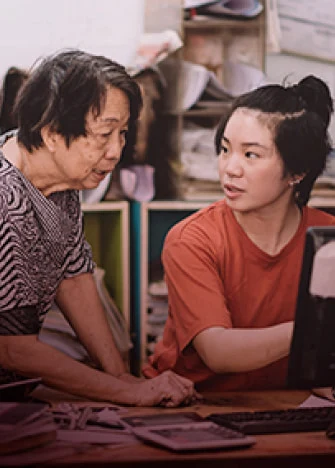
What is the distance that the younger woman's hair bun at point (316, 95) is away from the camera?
7.73 ft

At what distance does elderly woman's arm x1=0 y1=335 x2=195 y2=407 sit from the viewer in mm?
1971

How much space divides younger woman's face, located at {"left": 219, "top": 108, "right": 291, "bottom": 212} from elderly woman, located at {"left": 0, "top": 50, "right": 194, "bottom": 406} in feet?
1.05

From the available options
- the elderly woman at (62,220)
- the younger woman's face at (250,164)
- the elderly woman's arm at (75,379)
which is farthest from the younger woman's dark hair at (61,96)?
the elderly woman's arm at (75,379)

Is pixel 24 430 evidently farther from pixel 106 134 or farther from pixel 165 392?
pixel 106 134

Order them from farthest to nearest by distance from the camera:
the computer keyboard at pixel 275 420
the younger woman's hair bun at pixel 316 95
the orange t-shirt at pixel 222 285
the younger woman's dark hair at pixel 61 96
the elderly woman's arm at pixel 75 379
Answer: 1. the younger woman's hair bun at pixel 316 95
2. the orange t-shirt at pixel 222 285
3. the younger woman's dark hair at pixel 61 96
4. the elderly woman's arm at pixel 75 379
5. the computer keyboard at pixel 275 420

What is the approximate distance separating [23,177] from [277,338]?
2.95 feet

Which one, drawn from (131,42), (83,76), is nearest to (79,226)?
(83,76)

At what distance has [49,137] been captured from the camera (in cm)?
216

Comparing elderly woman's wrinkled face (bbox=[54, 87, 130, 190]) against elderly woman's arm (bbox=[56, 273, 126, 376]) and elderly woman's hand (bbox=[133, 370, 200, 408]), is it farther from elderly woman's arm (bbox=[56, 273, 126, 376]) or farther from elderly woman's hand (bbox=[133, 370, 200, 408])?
elderly woman's hand (bbox=[133, 370, 200, 408])

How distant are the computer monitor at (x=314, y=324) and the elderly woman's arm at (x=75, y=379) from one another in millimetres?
434

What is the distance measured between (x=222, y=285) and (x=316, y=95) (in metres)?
0.70

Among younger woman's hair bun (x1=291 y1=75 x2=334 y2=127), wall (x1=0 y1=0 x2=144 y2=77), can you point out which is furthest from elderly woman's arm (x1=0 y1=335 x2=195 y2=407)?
younger woman's hair bun (x1=291 y1=75 x2=334 y2=127)

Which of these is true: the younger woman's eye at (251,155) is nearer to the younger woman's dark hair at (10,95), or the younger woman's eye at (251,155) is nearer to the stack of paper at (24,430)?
the younger woman's dark hair at (10,95)

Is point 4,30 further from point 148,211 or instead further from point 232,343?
point 232,343
